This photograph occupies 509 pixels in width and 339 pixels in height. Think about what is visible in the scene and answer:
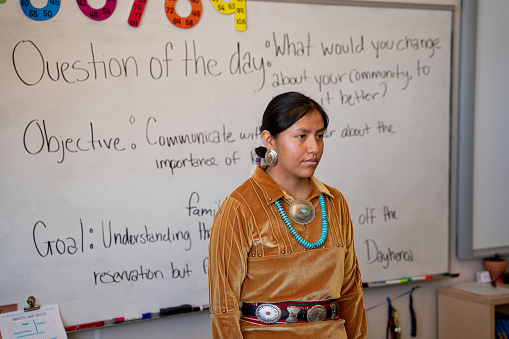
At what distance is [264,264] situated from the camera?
4.64 ft

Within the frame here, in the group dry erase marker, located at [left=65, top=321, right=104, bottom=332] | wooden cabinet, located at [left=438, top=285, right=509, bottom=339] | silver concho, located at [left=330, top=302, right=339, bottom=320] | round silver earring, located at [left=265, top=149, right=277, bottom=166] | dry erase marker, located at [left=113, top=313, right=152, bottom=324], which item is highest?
round silver earring, located at [left=265, top=149, right=277, bottom=166]

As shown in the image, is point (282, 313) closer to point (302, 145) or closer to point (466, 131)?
point (302, 145)

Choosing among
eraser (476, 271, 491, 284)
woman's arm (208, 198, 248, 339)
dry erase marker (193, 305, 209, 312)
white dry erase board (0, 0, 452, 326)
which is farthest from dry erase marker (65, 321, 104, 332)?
eraser (476, 271, 491, 284)

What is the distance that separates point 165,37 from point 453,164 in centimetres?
151

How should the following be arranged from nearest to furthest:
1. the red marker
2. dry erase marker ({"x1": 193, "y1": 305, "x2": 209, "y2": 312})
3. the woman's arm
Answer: the woman's arm, the red marker, dry erase marker ({"x1": 193, "y1": 305, "x2": 209, "y2": 312})

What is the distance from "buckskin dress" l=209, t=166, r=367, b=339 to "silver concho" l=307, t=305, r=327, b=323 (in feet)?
0.04

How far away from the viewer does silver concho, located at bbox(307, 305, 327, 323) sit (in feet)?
4.73

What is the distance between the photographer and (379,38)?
246cm

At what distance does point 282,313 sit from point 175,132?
96 cm

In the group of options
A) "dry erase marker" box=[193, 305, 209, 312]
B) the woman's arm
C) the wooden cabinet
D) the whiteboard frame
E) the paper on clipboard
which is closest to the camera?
the woman's arm

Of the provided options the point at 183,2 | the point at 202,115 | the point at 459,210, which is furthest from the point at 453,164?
the point at 183,2

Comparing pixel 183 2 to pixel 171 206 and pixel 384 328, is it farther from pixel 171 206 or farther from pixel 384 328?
pixel 384 328

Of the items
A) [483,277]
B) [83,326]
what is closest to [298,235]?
[83,326]

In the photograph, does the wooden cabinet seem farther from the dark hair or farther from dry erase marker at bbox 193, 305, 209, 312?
the dark hair
